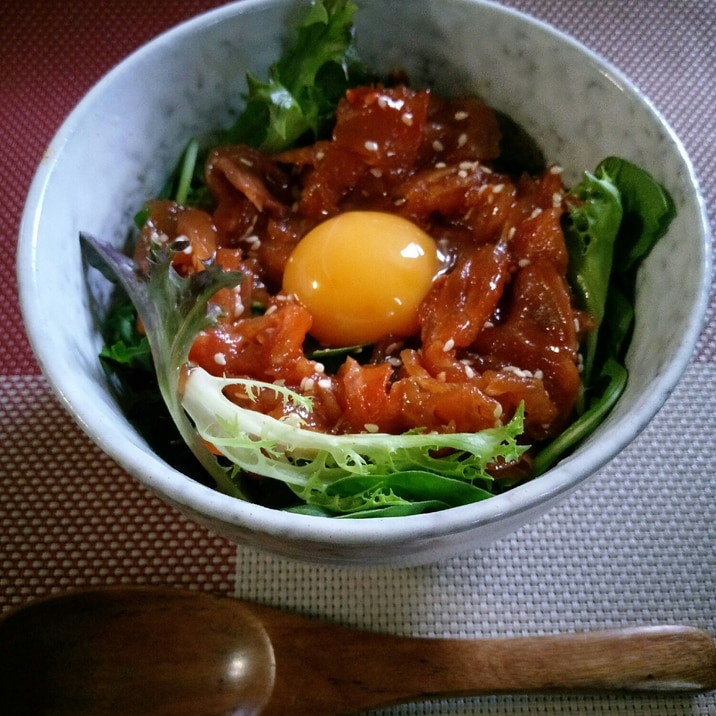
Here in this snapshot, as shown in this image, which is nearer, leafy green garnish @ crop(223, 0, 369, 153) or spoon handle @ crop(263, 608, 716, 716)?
spoon handle @ crop(263, 608, 716, 716)

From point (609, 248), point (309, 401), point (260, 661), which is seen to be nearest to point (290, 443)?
point (309, 401)

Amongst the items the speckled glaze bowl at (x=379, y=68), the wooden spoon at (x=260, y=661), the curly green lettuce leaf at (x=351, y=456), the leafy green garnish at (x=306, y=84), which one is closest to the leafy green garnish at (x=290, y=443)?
the curly green lettuce leaf at (x=351, y=456)

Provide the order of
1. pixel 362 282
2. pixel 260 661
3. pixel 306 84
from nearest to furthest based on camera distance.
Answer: pixel 260 661, pixel 362 282, pixel 306 84

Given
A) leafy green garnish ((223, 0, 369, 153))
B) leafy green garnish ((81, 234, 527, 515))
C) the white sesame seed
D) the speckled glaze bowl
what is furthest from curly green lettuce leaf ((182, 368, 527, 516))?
leafy green garnish ((223, 0, 369, 153))

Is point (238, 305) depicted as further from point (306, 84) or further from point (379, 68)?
point (379, 68)

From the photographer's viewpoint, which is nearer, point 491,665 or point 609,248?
point 491,665

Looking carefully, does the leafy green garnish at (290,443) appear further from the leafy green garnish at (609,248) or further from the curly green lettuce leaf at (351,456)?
the leafy green garnish at (609,248)

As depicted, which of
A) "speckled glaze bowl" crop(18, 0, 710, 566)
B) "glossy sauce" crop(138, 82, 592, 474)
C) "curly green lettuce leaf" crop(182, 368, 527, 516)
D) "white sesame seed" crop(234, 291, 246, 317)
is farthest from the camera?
"white sesame seed" crop(234, 291, 246, 317)

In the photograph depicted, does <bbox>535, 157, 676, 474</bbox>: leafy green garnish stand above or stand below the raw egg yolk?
above

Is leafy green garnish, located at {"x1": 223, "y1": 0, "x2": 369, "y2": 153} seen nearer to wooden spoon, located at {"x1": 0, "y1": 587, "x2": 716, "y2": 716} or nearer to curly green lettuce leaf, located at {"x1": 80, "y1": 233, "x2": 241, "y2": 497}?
curly green lettuce leaf, located at {"x1": 80, "y1": 233, "x2": 241, "y2": 497}
